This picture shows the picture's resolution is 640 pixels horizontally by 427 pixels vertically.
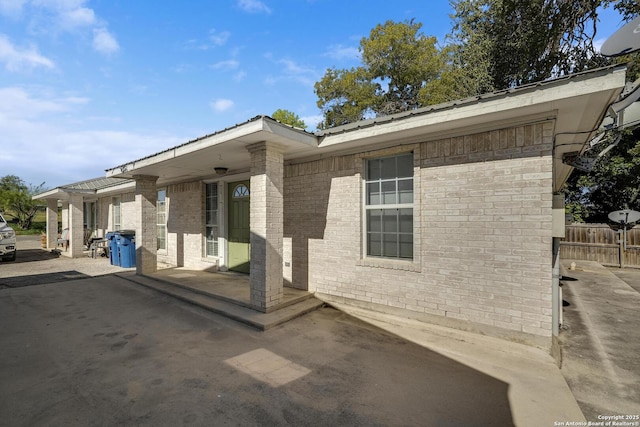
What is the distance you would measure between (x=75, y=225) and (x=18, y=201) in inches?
938

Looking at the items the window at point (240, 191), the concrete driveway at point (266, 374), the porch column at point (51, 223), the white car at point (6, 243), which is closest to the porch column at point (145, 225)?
the window at point (240, 191)

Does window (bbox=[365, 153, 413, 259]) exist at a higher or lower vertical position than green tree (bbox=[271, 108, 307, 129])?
lower

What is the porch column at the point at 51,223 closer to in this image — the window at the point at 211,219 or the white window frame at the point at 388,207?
the window at the point at 211,219

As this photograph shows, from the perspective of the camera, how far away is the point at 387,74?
18.5 m

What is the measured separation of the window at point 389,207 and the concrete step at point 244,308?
1489mm

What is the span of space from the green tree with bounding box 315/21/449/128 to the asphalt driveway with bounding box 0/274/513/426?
16034 millimetres

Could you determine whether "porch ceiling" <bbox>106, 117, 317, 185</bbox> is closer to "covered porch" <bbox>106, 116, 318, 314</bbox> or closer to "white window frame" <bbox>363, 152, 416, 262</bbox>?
"covered porch" <bbox>106, 116, 318, 314</bbox>

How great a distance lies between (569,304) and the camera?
6051 millimetres

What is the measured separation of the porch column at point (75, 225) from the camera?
40.5 feet

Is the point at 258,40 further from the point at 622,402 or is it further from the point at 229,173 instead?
the point at 622,402

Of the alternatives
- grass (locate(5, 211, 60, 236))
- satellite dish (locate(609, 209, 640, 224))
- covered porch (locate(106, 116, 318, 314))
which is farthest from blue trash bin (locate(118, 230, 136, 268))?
satellite dish (locate(609, 209, 640, 224))

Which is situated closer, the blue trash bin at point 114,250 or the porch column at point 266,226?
the porch column at point 266,226

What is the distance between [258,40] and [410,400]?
905cm

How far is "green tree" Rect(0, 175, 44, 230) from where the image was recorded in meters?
26.9
